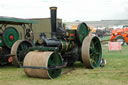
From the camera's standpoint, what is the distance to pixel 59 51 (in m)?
6.59

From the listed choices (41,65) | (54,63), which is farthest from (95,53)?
(41,65)

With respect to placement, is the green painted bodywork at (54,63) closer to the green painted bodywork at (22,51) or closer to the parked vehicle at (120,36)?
the green painted bodywork at (22,51)

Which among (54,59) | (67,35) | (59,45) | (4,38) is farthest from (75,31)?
(4,38)

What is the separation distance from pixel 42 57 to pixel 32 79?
642 millimetres

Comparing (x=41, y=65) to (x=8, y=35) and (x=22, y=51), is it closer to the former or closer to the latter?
(x=22, y=51)

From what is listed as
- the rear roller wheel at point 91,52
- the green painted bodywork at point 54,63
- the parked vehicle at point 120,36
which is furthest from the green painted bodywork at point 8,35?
the parked vehicle at point 120,36

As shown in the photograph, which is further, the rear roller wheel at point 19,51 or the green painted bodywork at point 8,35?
the green painted bodywork at point 8,35

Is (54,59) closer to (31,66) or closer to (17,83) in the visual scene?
(31,66)

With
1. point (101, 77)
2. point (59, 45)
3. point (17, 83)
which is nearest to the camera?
point (17, 83)

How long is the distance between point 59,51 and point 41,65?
4.65 ft

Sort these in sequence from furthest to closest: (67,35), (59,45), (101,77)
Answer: (67,35)
(59,45)
(101,77)

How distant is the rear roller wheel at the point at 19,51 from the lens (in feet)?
24.3

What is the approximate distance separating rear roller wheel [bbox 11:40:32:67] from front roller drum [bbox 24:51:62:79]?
198 centimetres

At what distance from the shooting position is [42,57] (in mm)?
5348
